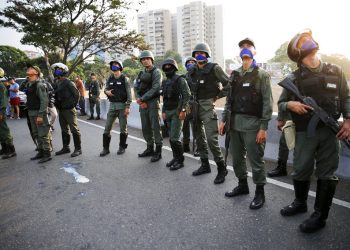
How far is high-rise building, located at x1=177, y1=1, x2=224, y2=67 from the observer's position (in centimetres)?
13850

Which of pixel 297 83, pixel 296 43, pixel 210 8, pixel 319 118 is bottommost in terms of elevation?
pixel 319 118

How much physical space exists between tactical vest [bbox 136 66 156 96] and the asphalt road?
156 centimetres

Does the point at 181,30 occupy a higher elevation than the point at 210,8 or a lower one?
lower

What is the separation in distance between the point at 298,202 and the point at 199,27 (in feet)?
470

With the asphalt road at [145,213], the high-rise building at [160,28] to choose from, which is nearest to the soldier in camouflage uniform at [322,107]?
the asphalt road at [145,213]

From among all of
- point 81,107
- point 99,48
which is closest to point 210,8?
point 99,48

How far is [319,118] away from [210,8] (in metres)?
153

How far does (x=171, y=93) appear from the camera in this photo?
543cm

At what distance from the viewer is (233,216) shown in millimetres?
3492

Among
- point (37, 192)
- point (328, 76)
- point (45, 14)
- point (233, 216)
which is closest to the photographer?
point (328, 76)

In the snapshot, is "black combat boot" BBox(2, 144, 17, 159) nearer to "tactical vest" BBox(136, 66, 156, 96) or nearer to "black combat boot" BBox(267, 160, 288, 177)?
"tactical vest" BBox(136, 66, 156, 96)

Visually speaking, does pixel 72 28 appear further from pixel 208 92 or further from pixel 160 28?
pixel 160 28

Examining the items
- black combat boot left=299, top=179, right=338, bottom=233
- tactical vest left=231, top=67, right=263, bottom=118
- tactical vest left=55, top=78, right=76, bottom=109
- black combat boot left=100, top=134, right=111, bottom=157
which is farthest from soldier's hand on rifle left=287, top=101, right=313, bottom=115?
tactical vest left=55, top=78, right=76, bottom=109

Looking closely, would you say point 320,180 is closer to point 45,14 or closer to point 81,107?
point 81,107
